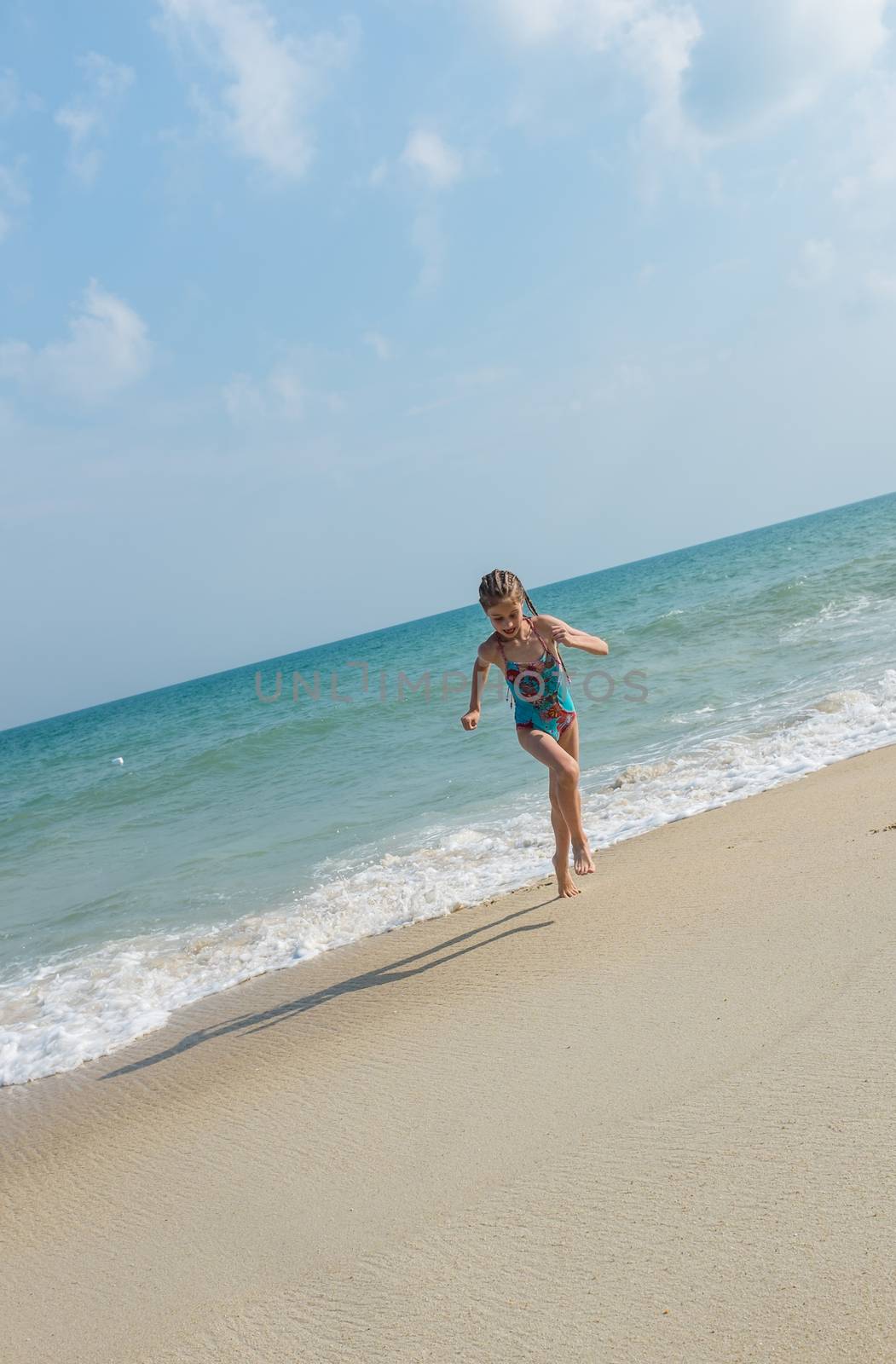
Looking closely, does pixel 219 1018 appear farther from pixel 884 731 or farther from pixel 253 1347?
pixel 884 731

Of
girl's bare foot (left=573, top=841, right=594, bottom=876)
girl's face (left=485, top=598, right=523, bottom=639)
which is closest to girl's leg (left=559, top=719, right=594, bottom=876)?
girl's bare foot (left=573, top=841, right=594, bottom=876)

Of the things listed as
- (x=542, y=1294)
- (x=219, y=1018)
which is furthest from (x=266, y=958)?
(x=542, y=1294)

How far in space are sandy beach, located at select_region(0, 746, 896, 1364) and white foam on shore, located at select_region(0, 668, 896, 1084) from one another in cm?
69

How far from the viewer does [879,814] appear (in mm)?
4793

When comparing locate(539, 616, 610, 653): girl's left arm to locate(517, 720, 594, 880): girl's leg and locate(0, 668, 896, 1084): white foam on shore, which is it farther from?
locate(0, 668, 896, 1084): white foam on shore

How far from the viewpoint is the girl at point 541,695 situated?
4742mm

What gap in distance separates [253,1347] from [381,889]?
4.42m

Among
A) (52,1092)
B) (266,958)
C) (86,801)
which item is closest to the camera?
(52,1092)

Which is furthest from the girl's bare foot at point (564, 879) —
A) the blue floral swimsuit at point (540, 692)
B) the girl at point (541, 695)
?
the blue floral swimsuit at point (540, 692)

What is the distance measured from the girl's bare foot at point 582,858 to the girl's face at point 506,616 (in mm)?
1202

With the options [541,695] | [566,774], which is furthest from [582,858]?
[541,695]

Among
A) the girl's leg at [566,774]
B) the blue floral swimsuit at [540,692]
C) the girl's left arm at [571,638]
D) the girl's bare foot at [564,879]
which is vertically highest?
the girl's left arm at [571,638]

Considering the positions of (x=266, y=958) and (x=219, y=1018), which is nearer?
(x=219, y=1018)

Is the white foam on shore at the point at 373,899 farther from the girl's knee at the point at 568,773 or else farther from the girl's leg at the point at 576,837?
the girl's knee at the point at 568,773
